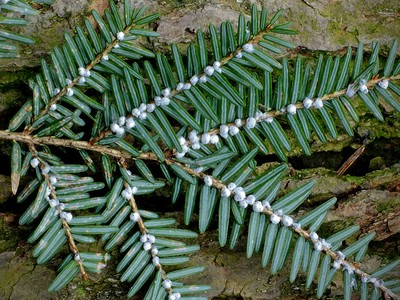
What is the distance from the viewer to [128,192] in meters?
2.06

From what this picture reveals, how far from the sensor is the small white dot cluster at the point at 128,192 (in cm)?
206

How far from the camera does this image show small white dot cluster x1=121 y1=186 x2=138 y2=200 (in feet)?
6.76

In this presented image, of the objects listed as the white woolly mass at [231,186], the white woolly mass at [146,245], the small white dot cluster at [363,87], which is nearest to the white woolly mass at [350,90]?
the small white dot cluster at [363,87]

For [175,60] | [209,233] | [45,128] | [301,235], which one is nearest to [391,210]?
[301,235]

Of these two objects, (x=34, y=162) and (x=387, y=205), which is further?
(x=387, y=205)

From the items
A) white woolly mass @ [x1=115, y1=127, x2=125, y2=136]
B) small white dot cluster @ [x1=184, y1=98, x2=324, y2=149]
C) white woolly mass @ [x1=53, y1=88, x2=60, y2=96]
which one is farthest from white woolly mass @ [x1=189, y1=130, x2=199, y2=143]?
white woolly mass @ [x1=53, y1=88, x2=60, y2=96]

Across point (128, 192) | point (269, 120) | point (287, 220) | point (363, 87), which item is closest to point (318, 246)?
point (287, 220)

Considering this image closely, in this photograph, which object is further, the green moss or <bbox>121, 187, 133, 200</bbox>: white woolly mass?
the green moss

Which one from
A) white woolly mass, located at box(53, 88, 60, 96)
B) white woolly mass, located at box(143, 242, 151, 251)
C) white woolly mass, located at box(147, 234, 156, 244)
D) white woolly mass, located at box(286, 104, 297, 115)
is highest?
white woolly mass, located at box(286, 104, 297, 115)

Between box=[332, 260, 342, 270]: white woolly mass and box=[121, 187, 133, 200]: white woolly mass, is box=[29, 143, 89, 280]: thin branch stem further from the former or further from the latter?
box=[332, 260, 342, 270]: white woolly mass

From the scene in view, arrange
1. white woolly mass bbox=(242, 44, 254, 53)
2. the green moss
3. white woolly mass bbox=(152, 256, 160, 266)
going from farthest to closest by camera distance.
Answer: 1. the green moss
2. white woolly mass bbox=(152, 256, 160, 266)
3. white woolly mass bbox=(242, 44, 254, 53)

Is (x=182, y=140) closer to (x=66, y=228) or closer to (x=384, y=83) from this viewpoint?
(x=66, y=228)

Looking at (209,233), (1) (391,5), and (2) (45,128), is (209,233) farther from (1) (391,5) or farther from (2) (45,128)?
(1) (391,5)

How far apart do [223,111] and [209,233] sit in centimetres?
50
